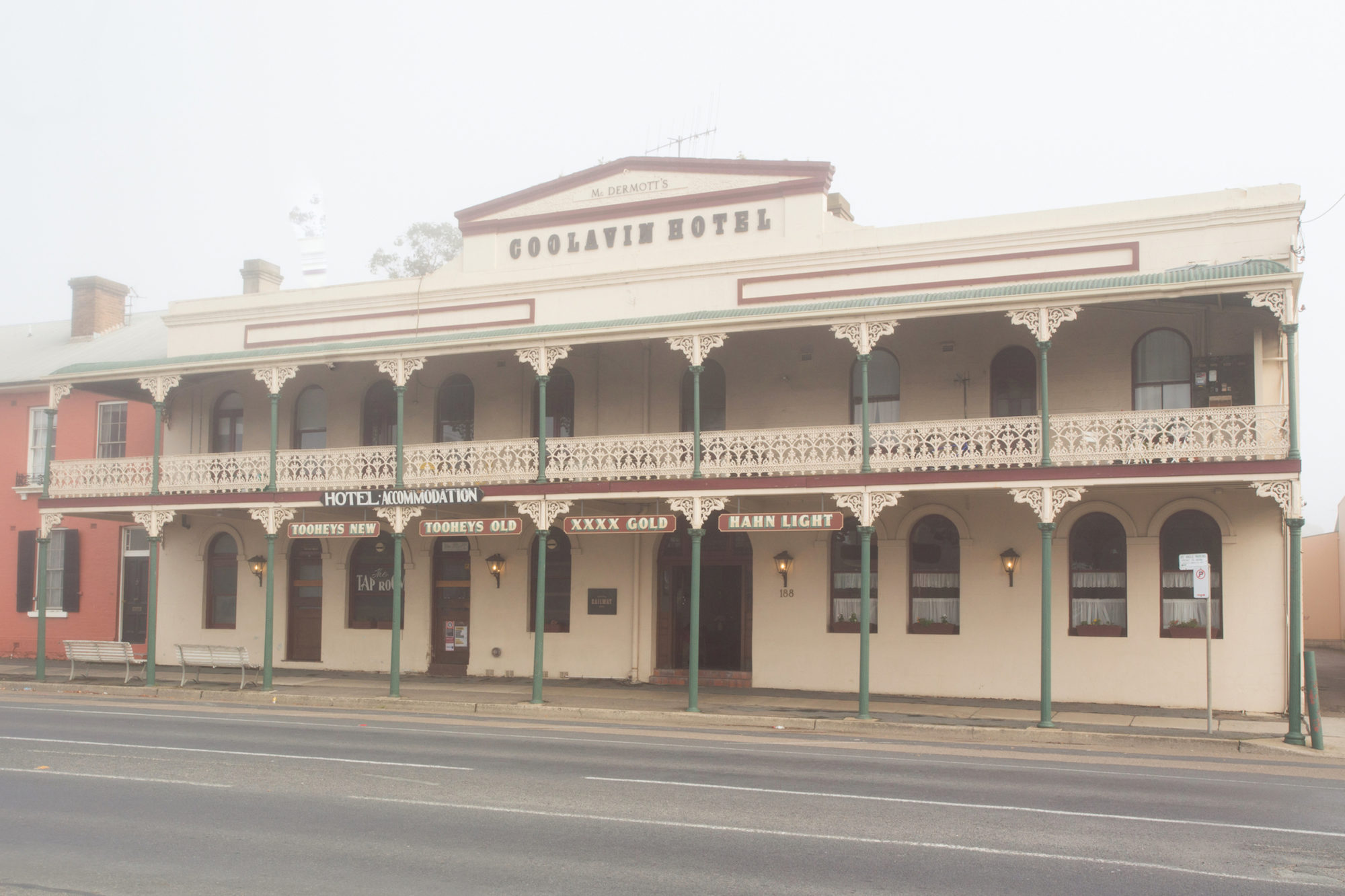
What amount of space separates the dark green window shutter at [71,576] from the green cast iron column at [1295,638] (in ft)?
78.2

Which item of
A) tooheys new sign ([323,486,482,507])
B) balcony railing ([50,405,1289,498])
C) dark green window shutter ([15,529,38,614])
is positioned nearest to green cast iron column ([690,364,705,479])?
balcony railing ([50,405,1289,498])

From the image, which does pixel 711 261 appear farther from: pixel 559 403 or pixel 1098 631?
pixel 1098 631

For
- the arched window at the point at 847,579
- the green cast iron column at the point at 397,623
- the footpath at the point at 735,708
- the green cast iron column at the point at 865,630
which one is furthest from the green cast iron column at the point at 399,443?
the green cast iron column at the point at 865,630

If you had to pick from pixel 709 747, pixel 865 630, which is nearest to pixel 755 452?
pixel 865 630

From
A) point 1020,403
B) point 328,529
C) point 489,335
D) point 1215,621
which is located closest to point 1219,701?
point 1215,621

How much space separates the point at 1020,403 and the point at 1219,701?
5.35m

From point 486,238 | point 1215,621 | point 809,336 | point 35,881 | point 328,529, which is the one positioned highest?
point 486,238

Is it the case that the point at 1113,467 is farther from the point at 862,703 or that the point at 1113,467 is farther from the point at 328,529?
the point at 328,529

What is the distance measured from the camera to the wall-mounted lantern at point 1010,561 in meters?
18.5

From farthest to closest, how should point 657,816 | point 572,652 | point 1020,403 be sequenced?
1. point 572,652
2. point 1020,403
3. point 657,816

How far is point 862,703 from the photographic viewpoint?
655 inches

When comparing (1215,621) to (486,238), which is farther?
(486,238)

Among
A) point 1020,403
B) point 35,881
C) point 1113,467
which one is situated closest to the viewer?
point 35,881

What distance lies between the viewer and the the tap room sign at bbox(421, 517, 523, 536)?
19.3 metres
